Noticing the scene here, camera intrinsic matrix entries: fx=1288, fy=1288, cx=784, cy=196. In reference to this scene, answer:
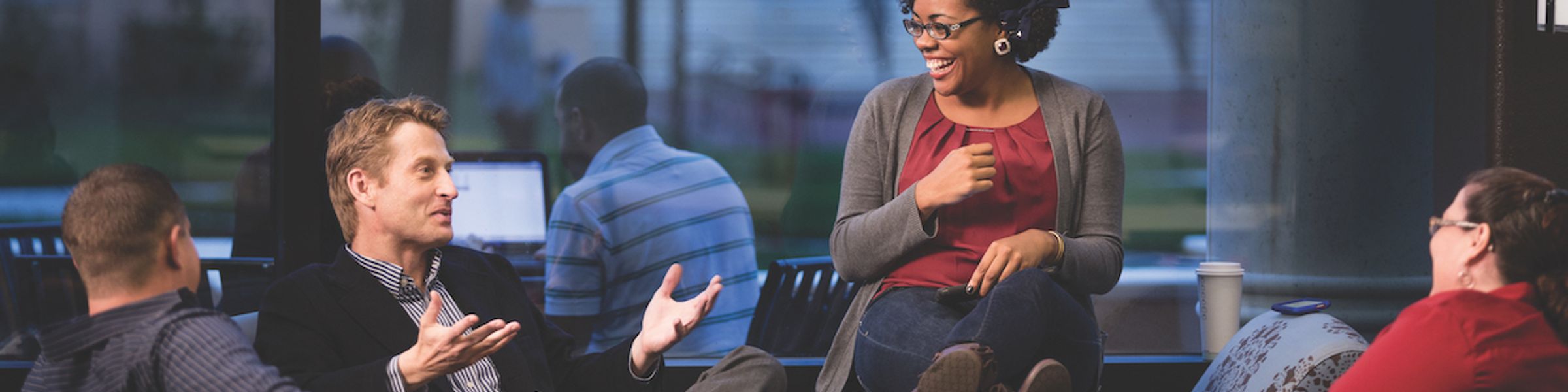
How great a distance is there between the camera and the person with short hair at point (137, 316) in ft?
5.73

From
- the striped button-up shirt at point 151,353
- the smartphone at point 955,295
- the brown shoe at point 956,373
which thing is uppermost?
the striped button-up shirt at point 151,353

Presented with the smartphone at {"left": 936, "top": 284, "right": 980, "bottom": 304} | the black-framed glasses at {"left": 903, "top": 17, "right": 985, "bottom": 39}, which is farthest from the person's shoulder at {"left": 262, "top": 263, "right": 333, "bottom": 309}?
the black-framed glasses at {"left": 903, "top": 17, "right": 985, "bottom": 39}

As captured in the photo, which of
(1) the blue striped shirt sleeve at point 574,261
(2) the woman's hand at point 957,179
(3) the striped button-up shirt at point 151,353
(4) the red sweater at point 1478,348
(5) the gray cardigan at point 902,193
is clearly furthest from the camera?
(1) the blue striped shirt sleeve at point 574,261

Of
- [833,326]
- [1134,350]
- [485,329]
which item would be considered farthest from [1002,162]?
[1134,350]

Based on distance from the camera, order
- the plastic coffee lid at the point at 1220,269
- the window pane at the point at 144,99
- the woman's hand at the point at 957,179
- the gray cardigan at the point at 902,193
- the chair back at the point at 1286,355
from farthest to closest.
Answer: the window pane at the point at 144,99 < the plastic coffee lid at the point at 1220,269 < the gray cardigan at the point at 902,193 < the chair back at the point at 1286,355 < the woman's hand at the point at 957,179

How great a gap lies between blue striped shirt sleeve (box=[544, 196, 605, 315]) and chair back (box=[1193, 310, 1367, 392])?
1.97 m

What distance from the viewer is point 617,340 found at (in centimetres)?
429

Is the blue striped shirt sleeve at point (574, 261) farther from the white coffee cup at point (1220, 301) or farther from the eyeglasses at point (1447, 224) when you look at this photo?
the eyeglasses at point (1447, 224)

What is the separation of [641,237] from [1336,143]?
226 centimetres

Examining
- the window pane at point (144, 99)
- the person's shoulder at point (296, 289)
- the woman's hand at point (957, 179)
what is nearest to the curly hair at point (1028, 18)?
the woman's hand at point (957, 179)

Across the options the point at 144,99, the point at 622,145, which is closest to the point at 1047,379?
the point at 622,145

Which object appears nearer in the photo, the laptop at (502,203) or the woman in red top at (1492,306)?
the woman in red top at (1492,306)

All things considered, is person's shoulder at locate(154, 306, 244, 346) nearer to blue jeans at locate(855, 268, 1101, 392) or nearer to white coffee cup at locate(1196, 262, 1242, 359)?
blue jeans at locate(855, 268, 1101, 392)

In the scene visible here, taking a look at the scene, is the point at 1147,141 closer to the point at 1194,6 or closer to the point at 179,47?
the point at 1194,6
